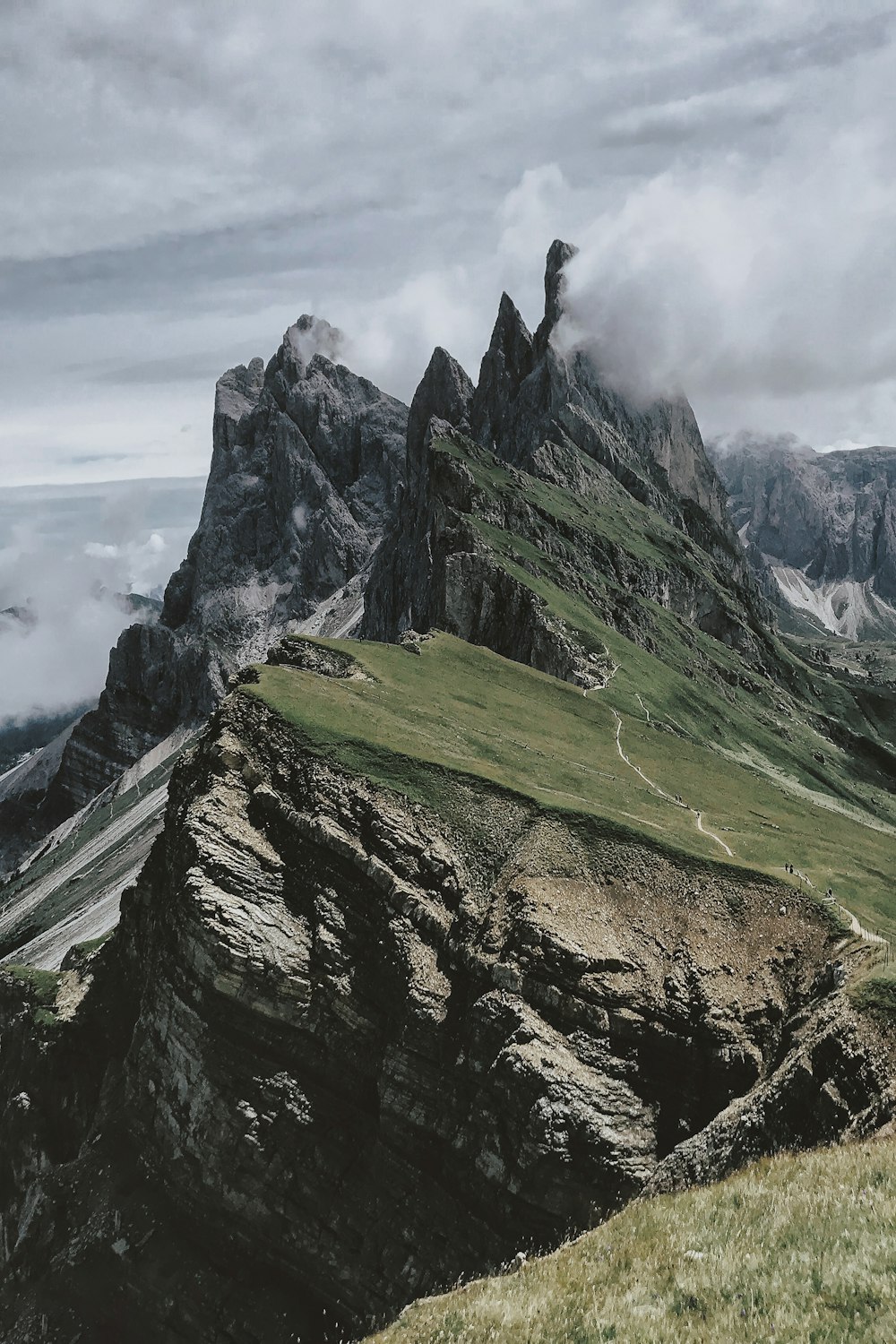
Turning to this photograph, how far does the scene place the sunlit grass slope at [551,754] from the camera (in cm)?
5122

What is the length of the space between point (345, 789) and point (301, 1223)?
70.6 ft

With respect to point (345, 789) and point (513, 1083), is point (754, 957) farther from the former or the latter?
point (345, 789)

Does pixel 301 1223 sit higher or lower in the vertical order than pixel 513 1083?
lower

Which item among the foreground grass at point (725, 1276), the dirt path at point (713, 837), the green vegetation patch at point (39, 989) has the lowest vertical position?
the green vegetation patch at point (39, 989)

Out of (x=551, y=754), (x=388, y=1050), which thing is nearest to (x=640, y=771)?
(x=551, y=754)

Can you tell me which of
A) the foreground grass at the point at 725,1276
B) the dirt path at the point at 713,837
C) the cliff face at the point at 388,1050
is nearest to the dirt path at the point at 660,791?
the dirt path at the point at 713,837

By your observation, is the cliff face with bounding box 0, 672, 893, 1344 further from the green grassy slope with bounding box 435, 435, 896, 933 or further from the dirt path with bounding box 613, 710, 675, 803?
the dirt path with bounding box 613, 710, 675, 803

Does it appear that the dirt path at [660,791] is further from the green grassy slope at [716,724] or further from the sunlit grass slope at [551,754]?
the green grassy slope at [716,724]

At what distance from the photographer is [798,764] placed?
470 ft

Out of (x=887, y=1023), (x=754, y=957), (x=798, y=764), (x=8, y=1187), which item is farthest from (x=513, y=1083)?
(x=798, y=764)

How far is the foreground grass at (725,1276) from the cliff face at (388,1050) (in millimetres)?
12744

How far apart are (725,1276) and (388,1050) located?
2948 centimetres

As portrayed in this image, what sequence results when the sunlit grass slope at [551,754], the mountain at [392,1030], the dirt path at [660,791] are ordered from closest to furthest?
1. the mountain at [392,1030]
2. the sunlit grass slope at [551,754]
3. the dirt path at [660,791]

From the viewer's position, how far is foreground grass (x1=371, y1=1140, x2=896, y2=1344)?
13703mm
